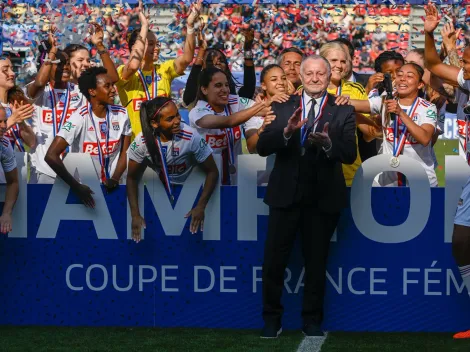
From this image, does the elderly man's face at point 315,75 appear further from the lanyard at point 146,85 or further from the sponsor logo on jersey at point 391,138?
the lanyard at point 146,85

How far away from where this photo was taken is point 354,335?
6301mm

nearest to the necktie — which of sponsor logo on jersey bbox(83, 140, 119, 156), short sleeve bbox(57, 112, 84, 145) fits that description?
sponsor logo on jersey bbox(83, 140, 119, 156)

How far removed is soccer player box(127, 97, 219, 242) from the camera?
643cm

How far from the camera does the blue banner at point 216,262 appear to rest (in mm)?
6363

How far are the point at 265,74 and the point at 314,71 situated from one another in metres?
1.38

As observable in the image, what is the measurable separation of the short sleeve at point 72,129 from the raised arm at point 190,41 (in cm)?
153

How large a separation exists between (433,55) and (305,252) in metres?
1.64

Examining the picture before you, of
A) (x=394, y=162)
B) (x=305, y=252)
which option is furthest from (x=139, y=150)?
(x=394, y=162)

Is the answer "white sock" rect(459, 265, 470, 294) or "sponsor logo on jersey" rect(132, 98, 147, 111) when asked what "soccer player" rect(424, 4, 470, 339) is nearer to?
"white sock" rect(459, 265, 470, 294)

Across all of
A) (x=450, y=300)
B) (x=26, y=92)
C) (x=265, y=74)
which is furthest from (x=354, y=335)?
(x=26, y=92)

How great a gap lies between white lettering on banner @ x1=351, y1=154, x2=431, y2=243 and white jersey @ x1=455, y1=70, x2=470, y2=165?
0.37m

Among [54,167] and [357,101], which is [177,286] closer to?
[54,167]

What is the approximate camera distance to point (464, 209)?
6.00 metres

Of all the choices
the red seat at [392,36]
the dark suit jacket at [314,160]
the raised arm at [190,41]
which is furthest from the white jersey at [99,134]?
the red seat at [392,36]
